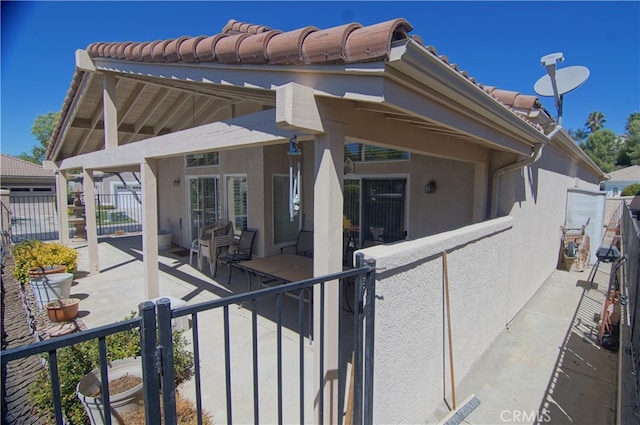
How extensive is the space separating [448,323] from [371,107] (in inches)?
94.7

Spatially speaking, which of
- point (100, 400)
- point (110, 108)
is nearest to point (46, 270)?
point (110, 108)

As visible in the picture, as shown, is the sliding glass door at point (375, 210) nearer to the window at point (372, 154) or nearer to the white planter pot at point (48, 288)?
the window at point (372, 154)

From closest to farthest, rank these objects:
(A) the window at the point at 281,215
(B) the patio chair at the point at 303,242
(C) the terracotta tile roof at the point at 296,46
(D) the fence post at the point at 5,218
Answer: (C) the terracotta tile roof at the point at 296,46
(B) the patio chair at the point at 303,242
(A) the window at the point at 281,215
(D) the fence post at the point at 5,218

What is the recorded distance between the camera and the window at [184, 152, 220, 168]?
31.6 feet

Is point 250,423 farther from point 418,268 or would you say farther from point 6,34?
point 6,34

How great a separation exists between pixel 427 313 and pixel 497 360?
6.99ft

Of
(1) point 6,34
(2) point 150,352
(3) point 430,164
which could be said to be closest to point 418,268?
(2) point 150,352

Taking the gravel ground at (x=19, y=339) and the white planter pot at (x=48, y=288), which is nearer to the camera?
the gravel ground at (x=19, y=339)

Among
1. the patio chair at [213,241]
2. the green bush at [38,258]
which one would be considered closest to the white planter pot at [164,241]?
the patio chair at [213,241]

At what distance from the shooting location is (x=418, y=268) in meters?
2.90

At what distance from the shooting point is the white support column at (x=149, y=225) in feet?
17.8

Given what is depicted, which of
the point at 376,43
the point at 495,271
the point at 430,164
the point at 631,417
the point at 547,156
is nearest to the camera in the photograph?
the point at 376,43

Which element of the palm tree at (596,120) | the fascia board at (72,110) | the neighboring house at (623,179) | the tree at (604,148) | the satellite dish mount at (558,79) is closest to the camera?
the satellite dish mount at (558,79)

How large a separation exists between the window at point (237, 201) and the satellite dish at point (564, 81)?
268 inches
